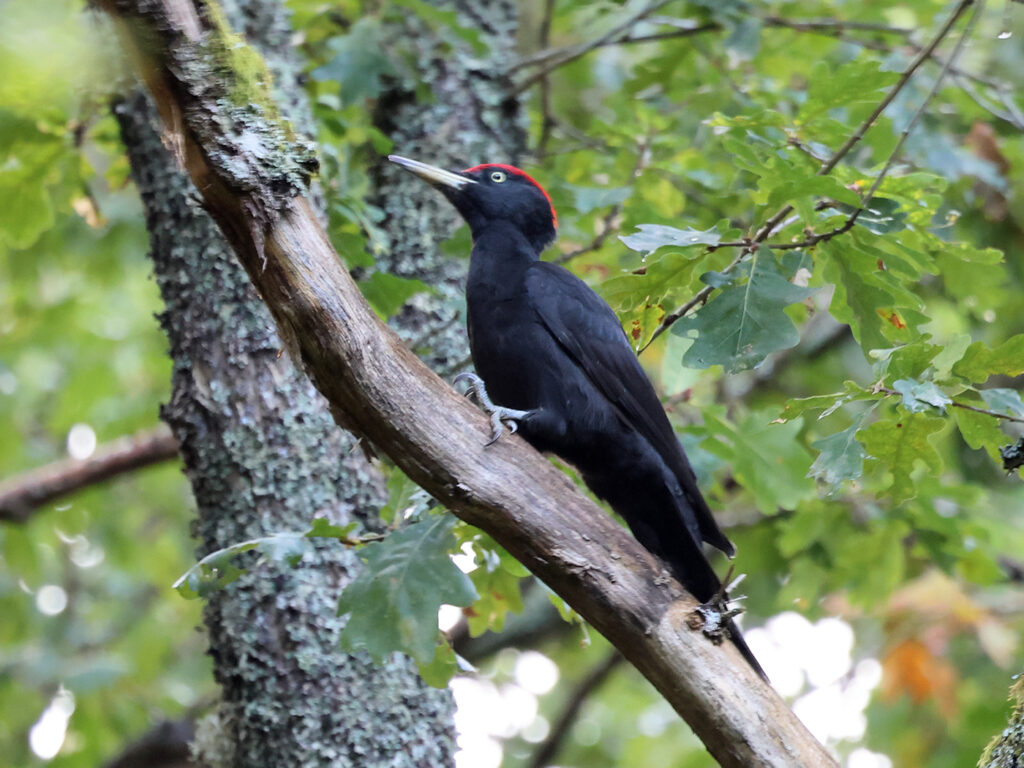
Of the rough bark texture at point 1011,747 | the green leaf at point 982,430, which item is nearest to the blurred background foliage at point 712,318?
the green leaf at point 982,430

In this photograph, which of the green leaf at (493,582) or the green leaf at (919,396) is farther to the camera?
the green leaf at (493,582)

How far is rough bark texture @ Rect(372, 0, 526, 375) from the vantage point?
4316 mm

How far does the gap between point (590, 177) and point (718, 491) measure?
1.88 metres

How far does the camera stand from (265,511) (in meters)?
3.38

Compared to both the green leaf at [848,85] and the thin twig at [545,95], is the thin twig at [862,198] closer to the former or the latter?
the green leaf at [848,85]

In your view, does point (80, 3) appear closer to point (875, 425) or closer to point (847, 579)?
point (875, 425)

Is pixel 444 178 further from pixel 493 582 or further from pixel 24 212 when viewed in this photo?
pixel 24 212

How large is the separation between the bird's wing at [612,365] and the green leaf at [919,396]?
Result: 1087 millimetres

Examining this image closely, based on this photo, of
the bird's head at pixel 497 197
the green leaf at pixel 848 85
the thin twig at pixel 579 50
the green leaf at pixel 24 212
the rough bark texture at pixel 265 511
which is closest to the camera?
the green leaf at pixel 848 85

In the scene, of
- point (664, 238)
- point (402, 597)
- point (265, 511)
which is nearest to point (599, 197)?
point (664, 238)

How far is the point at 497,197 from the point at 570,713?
3.42 meters

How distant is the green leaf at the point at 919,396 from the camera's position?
87.6 inches

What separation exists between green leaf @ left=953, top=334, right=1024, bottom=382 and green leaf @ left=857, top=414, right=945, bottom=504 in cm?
14

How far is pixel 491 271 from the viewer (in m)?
3.53
